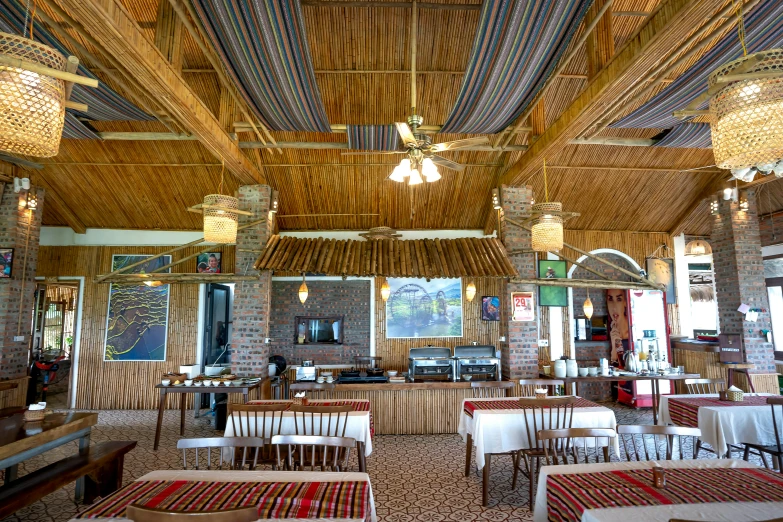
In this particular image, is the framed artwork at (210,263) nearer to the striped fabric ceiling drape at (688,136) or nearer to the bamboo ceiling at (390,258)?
the bamboo ceiling at (390,258)

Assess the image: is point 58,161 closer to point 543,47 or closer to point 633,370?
point 543,47

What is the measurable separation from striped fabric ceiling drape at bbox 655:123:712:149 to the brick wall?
6.84m

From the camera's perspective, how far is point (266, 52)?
410 cm

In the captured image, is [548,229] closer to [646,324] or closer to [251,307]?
[251,307]

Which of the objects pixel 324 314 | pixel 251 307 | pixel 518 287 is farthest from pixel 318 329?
pixel 518 287

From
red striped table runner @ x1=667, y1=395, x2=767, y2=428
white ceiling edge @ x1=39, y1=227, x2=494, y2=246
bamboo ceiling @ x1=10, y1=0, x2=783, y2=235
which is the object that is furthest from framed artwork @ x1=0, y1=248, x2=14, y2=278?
red striped table runner @ x1=667, y1=395, x2=767, y2=428

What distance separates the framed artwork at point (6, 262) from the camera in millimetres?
7770

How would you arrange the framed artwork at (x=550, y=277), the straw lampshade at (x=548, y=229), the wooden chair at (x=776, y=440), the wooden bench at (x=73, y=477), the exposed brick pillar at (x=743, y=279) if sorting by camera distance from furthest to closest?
the framed artwork at (x=550, y=277) → the exposed brick pillar at (x=743, y=279) → the straw lampshade at (x=548, y=229) → the wooden chair at (x=776, y=440) → the wooden bench at (x=73, y=477)

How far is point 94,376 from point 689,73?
1223cm

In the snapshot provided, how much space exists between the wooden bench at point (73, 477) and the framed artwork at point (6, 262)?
16.6 ft

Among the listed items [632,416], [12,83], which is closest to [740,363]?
[632,416]

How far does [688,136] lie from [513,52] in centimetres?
409

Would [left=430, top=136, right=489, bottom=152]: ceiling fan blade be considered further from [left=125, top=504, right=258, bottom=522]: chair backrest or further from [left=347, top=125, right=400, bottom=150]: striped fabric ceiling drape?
[left=125, top=504, right=258, bottom=522]: chair backrest

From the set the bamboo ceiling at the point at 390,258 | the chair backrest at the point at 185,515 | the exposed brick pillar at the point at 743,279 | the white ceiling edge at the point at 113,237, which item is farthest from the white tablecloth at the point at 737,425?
→ the white ceiling edge at the point at 113,237
